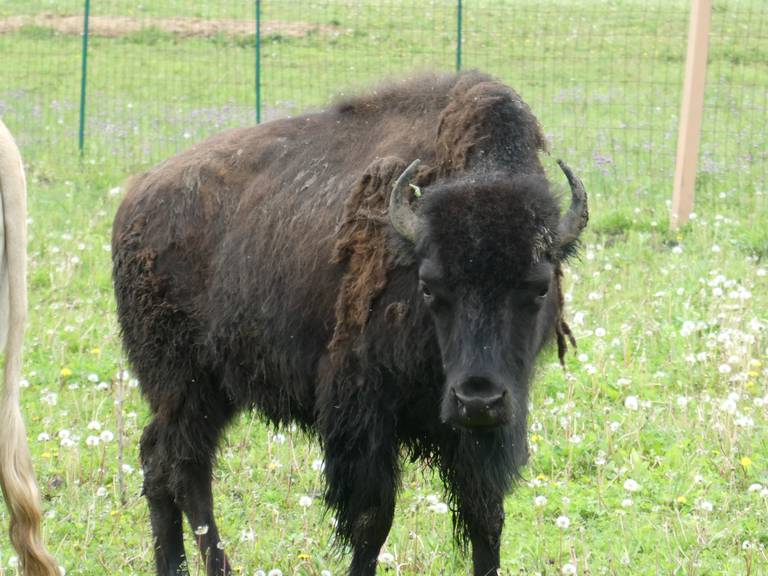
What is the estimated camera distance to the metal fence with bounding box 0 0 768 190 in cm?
1329

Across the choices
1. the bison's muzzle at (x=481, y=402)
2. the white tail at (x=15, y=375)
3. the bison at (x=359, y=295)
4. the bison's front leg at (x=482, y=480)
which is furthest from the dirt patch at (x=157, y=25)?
the bison's muzzle at (x=481, y=402)

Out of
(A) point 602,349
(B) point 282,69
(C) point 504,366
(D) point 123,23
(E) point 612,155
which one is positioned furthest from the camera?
(D) point 123,23

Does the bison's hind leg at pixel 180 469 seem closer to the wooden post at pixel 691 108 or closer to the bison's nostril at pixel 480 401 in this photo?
the bison's nostril at pixel 480 401

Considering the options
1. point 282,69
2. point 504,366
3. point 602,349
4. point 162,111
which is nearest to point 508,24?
point 282,69

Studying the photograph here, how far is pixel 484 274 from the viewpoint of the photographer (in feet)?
13.9

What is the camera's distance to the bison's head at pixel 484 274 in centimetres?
416

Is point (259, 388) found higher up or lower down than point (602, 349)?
higher up

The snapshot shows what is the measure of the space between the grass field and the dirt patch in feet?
14.3

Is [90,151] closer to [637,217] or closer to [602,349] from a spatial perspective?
[637,217]

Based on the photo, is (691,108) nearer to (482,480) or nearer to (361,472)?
(482,480)

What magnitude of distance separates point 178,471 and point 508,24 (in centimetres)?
1131

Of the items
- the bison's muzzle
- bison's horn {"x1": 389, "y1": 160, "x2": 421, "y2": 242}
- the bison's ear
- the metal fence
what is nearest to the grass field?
the metal fence

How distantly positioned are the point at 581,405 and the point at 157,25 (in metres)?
14.0

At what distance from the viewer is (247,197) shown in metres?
5.45
